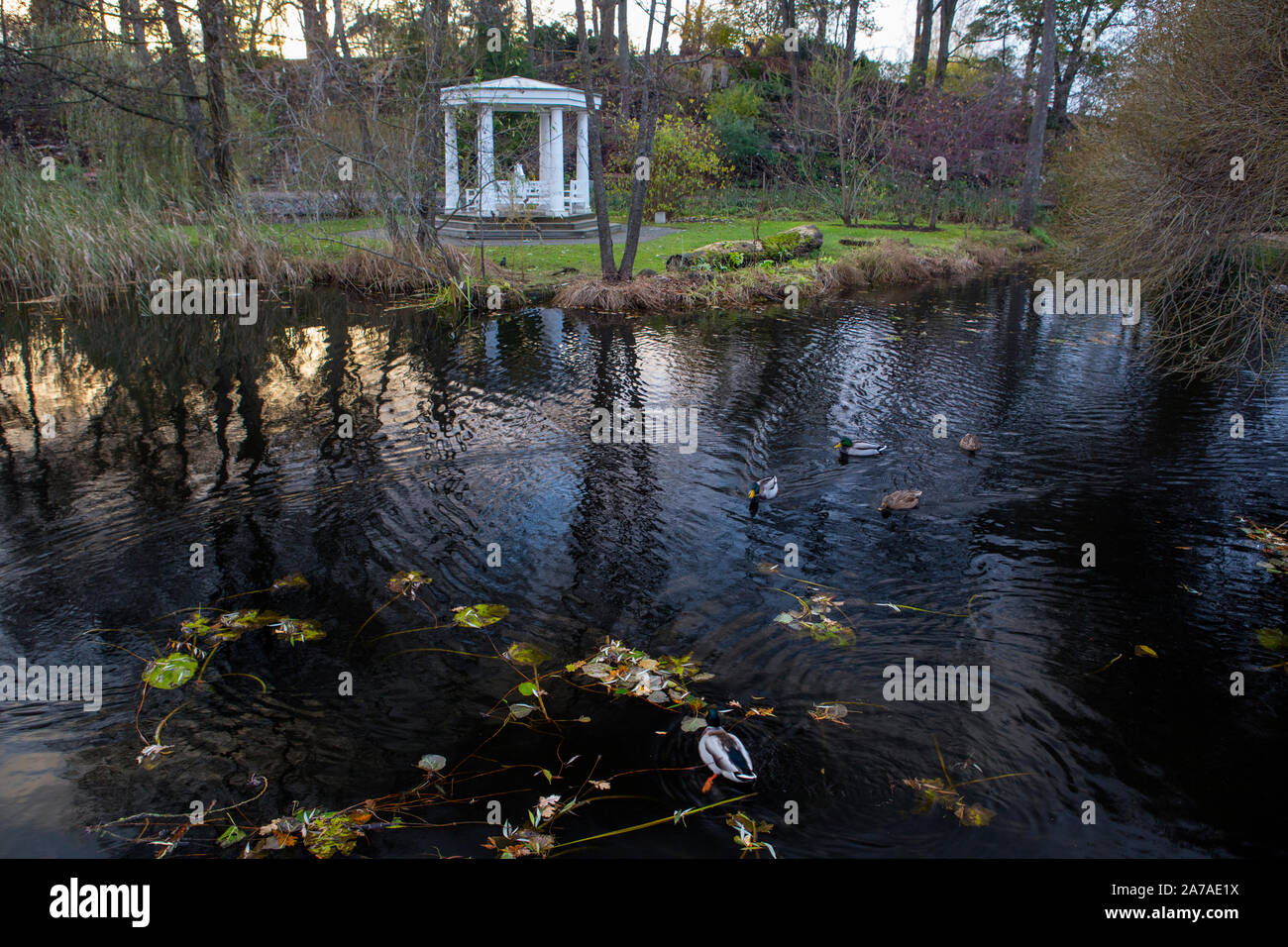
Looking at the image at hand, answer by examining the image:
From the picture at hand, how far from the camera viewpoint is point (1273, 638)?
558 centimetres

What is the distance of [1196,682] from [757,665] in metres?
2.70

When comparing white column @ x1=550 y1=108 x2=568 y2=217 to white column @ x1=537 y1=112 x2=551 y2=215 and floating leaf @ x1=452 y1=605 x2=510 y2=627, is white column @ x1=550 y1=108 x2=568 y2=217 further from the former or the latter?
floating leaf @ x1=452 y1=605 x2=510 y2=627

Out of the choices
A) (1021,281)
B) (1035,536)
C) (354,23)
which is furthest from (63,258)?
(1021,281)

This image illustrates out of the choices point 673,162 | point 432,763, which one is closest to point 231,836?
point 432,763

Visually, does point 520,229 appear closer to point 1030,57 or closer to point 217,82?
point 217,82

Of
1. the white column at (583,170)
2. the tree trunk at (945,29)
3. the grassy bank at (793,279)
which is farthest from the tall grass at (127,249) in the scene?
the tree trunk at (945,29)

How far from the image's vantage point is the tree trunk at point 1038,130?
25.5 metres

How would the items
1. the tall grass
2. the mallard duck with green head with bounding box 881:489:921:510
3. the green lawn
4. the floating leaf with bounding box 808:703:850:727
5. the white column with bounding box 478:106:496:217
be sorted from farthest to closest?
the green lawn → the white column with bounding box 478:106:496:217 → the tall grass → the mallard duck with green head with bounding box 881:489:921:510 → the floating leaf with bounding box 808:703:850:727

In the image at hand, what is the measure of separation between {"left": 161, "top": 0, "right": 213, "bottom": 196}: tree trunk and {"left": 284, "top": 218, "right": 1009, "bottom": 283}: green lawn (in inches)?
92.8

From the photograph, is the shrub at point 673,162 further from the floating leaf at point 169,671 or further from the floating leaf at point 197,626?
the floating leaf at point 169,671

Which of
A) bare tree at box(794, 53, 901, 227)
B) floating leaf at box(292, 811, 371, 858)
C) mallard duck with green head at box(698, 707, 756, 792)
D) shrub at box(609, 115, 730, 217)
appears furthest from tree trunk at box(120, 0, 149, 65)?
mallard duck with green head at box(698, 707, 756, 792)

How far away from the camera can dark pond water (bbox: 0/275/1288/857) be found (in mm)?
4230

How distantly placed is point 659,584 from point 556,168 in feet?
66.8
